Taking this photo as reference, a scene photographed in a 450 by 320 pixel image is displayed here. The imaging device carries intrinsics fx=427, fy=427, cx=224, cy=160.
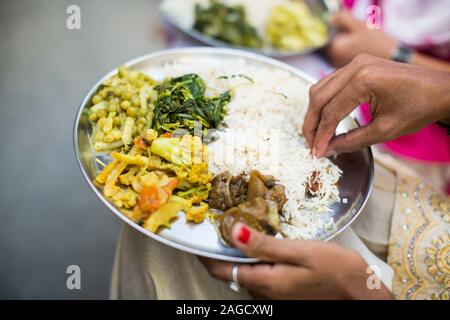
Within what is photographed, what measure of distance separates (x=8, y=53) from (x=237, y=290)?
3625 millimetres

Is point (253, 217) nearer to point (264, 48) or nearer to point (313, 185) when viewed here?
point (313, 185)

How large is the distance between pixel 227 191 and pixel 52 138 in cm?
259

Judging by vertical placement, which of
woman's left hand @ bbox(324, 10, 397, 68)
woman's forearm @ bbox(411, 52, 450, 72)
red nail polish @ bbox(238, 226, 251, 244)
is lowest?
red nail polish @ bbox(238, 226, 251, 244)

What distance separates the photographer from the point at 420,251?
172cm

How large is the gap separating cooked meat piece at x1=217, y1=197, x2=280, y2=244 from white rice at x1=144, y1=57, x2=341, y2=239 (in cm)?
9

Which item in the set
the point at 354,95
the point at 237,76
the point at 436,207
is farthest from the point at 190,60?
the point at 436,207

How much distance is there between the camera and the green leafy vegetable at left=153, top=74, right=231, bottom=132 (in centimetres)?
171


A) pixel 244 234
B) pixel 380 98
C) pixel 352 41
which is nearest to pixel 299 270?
pixel 244 234

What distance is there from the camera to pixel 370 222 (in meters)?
1.82

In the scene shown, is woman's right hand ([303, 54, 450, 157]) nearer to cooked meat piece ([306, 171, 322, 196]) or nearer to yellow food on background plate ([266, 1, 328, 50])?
cooked meat piece ([306, 171, 322, 196])

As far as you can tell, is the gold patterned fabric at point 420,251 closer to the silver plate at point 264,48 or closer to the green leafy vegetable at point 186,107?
the green leafy vegetable at point 186,107

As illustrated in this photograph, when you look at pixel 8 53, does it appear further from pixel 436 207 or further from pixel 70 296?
pixel 436 207

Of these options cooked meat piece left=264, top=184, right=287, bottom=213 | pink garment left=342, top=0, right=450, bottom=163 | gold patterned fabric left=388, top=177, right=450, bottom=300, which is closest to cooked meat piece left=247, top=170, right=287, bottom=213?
cooked meat piece left=264, top=184, right=287, bottom=213

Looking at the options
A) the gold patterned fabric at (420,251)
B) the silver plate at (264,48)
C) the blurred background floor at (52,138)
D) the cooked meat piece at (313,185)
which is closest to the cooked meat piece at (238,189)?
the cooked meat piece at (313,185)
